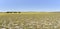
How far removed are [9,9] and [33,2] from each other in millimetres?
294

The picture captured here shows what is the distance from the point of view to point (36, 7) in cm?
110

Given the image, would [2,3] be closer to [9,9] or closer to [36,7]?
[9,9]

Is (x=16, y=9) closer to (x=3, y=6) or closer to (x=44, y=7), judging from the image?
(x=3, y=6)

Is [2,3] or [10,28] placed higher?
[2,3]

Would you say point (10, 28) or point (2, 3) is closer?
point (10, 28)

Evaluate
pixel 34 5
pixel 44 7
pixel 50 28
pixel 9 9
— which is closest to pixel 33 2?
pixel 34 5

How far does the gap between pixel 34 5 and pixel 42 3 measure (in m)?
0.10

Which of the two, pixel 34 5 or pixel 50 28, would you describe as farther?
pixel 34 5

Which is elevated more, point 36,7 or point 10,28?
point 36,7

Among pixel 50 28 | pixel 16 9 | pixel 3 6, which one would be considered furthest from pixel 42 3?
pixel 50 28

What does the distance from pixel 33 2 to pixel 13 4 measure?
0.24 m

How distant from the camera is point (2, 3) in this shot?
105 cm

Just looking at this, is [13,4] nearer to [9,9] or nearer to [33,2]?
[9,9]

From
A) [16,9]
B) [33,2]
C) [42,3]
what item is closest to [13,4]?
[16,9]
